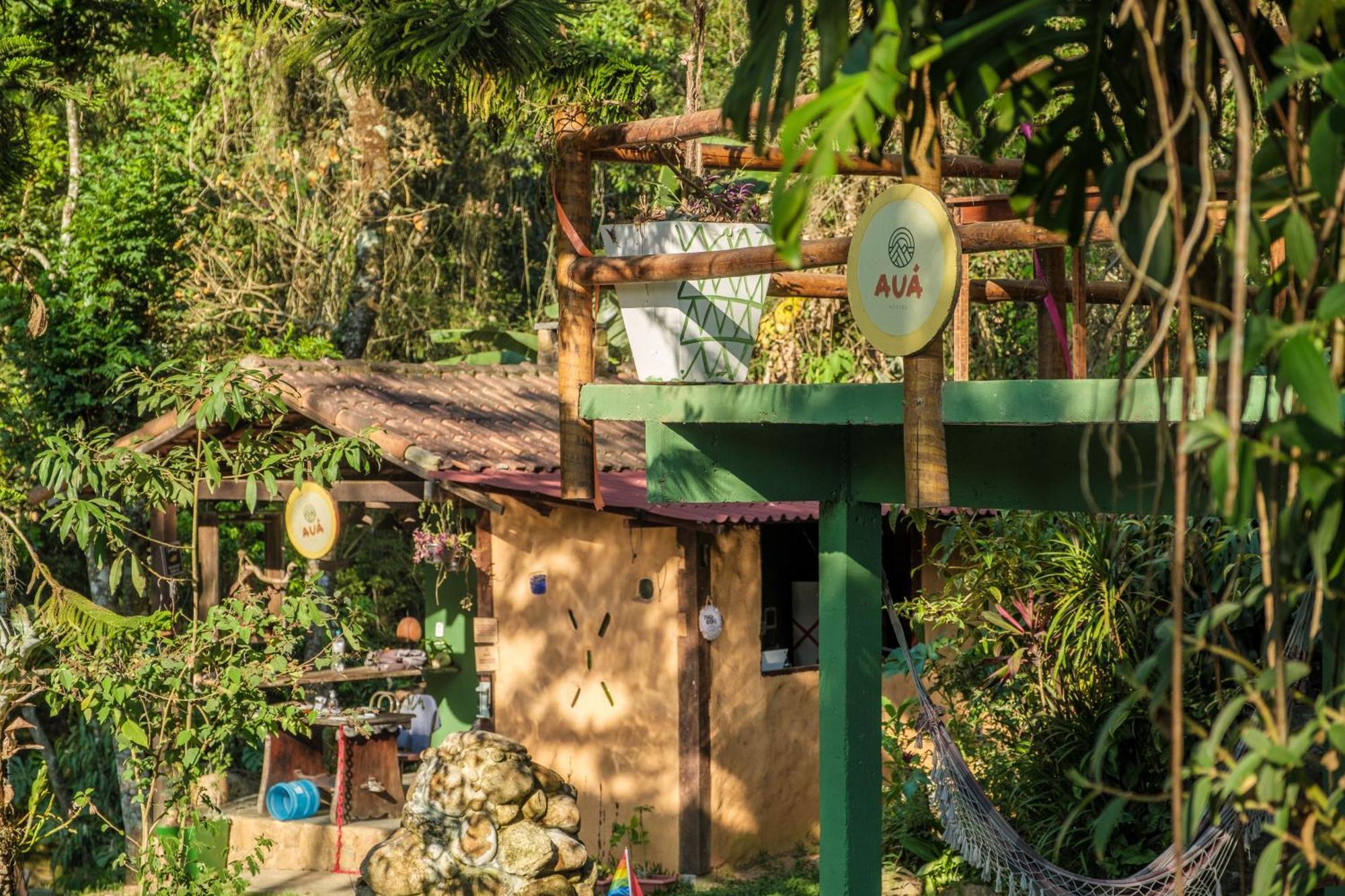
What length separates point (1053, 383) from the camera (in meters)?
2.96

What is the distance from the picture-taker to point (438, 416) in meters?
8.97

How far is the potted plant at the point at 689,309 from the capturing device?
13.0ft

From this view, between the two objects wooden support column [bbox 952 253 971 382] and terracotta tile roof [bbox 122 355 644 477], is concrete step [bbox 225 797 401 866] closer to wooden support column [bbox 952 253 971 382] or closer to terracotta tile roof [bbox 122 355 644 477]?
terracotta tile roof [bbox 122 355 644 477]

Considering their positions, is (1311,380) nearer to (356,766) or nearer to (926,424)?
(926,424)

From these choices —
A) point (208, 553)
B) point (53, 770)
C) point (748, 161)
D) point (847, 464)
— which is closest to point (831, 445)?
point (847, 464)

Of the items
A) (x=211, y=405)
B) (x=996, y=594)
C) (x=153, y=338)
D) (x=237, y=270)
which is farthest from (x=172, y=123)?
(x=996, y=594)

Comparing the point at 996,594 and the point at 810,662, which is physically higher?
the point at 996,594

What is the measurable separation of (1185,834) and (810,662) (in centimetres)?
780

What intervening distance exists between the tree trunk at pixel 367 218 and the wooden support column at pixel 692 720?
481 cm

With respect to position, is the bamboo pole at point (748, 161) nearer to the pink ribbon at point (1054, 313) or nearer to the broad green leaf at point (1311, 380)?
the pink ribbon at point (1054, 313)

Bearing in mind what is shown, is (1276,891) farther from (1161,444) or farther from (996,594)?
(996,594)

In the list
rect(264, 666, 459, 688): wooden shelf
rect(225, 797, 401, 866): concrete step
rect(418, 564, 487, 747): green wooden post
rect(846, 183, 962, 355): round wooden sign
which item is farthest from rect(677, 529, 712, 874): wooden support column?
rect(846, 183, 962, 355): round wooden sign

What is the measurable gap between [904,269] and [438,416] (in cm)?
624

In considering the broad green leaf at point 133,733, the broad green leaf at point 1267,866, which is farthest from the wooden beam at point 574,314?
the broad green leaf at point 1267,866
